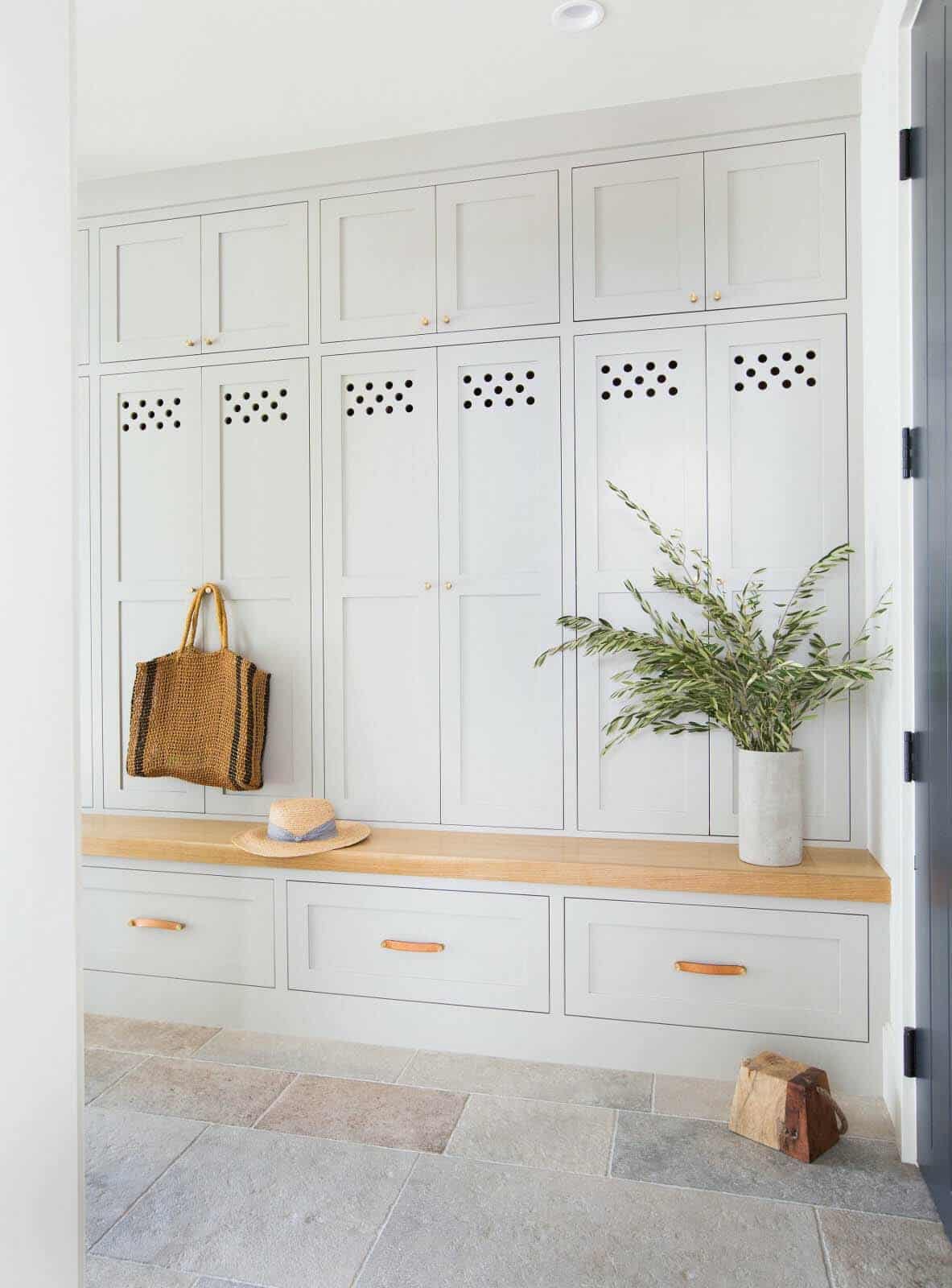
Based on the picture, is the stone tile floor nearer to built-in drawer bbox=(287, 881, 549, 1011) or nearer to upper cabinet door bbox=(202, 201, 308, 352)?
built-in drawer bbox=(287, 881, 549, 1011)

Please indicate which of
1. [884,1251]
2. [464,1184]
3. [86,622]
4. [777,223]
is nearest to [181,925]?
[86,622]

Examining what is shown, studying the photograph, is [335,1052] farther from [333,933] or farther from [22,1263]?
[22,1263]

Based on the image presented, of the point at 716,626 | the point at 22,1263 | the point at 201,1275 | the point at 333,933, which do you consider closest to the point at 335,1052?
the point at 333,933

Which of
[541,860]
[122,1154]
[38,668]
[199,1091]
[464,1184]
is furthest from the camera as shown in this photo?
[541,860]

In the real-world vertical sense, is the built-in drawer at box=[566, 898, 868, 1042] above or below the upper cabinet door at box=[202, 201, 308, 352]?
below

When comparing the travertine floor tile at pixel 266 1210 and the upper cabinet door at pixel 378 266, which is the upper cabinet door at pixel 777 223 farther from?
the travertine floor tile at pixel 266 1210

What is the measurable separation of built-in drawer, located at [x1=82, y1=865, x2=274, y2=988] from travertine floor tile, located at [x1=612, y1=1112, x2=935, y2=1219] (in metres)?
1.14

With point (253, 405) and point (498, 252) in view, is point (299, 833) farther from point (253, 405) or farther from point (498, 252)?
point (498, 252)

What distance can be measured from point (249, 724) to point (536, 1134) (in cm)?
139

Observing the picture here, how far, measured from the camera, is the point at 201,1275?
159cm

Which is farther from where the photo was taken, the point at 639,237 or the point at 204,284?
the point at 204,284

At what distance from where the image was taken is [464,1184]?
1.85 metres

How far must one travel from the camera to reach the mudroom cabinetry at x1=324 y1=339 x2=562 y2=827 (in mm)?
2617

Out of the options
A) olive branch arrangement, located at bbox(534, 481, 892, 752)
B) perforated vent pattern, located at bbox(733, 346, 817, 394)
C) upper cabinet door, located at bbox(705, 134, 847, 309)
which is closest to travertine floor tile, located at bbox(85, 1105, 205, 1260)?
olive branch arrangement, located at bbox(534, 481, 892, 752)
